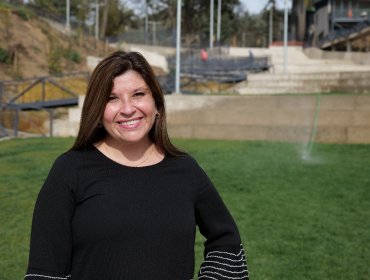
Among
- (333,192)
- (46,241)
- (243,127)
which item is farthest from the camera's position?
(243,127)

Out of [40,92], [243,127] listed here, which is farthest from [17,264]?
[40,92]

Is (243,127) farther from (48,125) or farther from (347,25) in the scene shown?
(347,25)

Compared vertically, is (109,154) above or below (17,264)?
above

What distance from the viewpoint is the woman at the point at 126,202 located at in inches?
72.1

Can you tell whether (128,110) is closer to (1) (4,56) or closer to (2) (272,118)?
(2) (272,118)

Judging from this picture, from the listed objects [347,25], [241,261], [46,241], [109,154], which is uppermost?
[347,25]

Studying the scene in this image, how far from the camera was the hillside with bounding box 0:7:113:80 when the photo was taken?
30.7 meters

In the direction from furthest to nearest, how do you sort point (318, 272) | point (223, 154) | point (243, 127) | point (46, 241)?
point (243, 127), point (223, 154), point (318, 272), point (46, 241)

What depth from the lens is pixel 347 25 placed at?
4512 centimetres

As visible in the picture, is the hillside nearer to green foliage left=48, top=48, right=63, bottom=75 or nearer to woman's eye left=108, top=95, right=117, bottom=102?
green foliage left=48, top=48, right=63, bottom=75

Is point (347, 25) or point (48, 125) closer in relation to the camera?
point (48, 125)

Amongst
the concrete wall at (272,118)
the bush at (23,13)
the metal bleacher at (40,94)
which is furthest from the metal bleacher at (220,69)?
the bush at (23,13)

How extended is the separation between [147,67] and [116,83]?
134 millimetres

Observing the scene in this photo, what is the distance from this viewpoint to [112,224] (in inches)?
72.6
